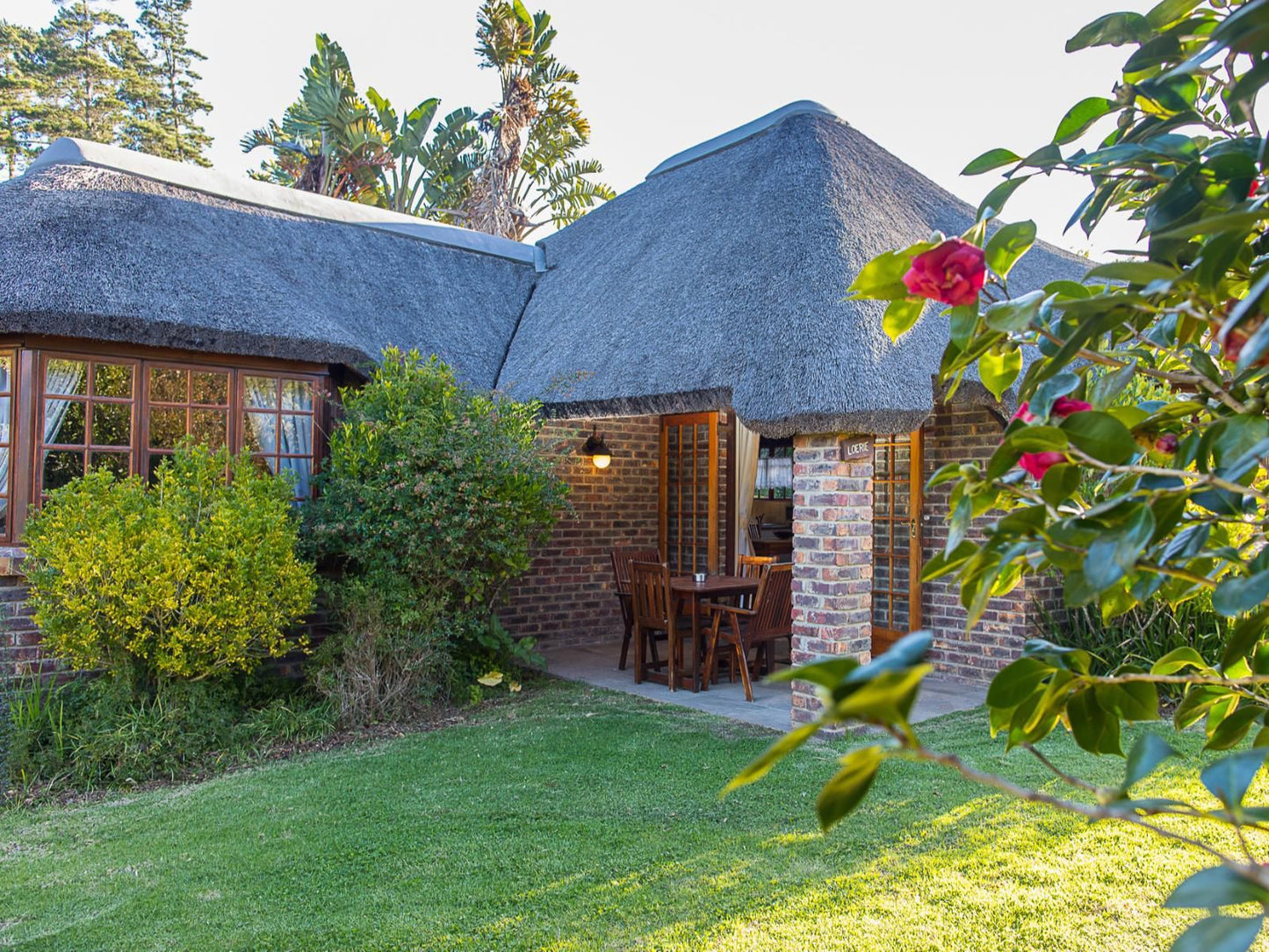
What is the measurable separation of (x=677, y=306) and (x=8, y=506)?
506 centimetres

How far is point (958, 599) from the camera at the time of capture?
7.32 metres

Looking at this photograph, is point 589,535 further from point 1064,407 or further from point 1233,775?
point 1233,775

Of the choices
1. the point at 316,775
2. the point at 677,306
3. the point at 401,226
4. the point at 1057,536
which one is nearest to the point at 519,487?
the point at 677,306

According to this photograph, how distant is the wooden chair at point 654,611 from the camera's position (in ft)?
23.7

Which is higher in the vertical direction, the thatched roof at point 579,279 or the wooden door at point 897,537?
the thatched roof at point 579,279

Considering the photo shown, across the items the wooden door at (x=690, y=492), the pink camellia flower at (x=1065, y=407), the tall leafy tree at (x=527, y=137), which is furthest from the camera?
the tall leafy tree at (x=527, y=137)

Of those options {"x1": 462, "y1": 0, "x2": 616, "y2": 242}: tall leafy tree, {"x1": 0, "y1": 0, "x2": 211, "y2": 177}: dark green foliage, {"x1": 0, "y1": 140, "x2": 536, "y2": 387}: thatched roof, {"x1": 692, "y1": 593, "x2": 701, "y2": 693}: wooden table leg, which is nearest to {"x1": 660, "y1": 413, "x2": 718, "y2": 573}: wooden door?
{"x1": 692, "y1": 593, "x2": 701, "y2": 693}: wooden table leg

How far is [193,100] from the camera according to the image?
90.5 feet

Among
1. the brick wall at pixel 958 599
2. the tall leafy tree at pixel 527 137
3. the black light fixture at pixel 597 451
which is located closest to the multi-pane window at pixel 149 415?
the black light fixture at pixel 597 451

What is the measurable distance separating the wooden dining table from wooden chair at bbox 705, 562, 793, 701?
0.33 ft

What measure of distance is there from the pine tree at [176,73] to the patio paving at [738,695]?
25.3 metres

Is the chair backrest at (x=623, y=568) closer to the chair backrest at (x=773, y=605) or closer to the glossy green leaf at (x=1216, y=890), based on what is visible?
the chair backrest at (x=773, y=605)

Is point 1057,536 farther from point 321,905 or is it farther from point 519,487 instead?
point 519,487

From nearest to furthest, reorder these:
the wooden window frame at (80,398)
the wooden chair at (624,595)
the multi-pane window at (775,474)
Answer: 1. the wooden window frame at (80,398)
2. the wooden chair at (624,595)
3. the multi-pane window at (775,474)
